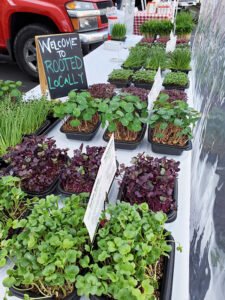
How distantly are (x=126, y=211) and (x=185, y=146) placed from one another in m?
0.56

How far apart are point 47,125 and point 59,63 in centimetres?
39

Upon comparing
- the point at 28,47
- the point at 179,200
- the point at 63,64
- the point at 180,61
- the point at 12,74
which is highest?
the point at 63,64

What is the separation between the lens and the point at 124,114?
1.23 meters

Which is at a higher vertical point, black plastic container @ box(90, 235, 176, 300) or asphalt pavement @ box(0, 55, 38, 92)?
black plastic container @ box(90, 235, 176, 300)

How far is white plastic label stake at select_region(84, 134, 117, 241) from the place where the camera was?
70 centimetres

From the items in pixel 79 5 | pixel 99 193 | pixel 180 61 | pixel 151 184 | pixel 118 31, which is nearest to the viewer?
pixel 99 193

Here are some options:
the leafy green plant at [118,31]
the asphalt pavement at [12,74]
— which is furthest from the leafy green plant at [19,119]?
the asphalt pavement at [12,74]

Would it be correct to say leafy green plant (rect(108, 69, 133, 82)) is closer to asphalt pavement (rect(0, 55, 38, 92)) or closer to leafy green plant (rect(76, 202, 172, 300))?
leafy green plant (rect(76, 202, 172, 300))

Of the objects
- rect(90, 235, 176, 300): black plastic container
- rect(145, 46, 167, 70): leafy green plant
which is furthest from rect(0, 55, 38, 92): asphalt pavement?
rect(90, 235, 176, 300): black plastic container

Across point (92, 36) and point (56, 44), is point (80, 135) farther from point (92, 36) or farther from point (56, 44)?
point (92, 36)

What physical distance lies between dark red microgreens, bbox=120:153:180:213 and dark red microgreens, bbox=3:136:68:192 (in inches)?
11.0

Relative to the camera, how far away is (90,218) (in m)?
0.71

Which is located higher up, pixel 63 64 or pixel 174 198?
pixel 63 64

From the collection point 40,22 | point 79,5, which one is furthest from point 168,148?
point 40,22
